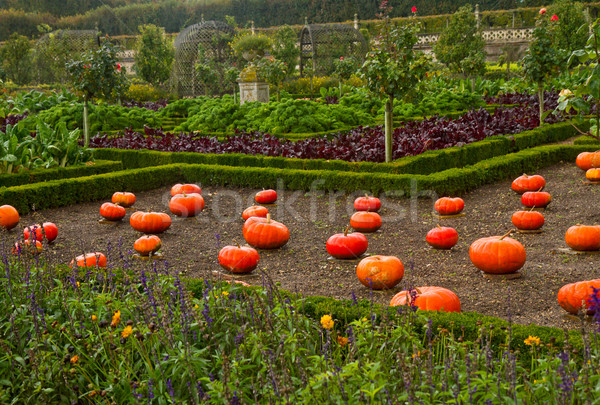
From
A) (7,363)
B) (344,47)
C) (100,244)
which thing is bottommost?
(100,244)

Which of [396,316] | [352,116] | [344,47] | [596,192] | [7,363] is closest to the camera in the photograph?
[7,363]

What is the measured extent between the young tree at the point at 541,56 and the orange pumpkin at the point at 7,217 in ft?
31.2

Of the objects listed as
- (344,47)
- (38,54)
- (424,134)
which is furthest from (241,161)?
(38,54)

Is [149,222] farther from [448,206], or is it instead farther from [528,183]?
[528,183]

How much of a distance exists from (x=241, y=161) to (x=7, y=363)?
745 centimetres

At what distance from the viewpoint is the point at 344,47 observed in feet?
95.6

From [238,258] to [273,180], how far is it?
4297mm

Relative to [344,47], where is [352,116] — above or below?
below

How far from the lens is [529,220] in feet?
20.3

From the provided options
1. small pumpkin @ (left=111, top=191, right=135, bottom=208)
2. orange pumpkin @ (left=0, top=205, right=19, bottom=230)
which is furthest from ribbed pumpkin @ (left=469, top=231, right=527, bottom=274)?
orange pumpkin @ (left=0, top=205, right=19, bottom=230)

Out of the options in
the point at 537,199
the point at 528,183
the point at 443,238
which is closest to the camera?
the point at 443,238

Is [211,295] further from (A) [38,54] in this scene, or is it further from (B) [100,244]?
(A) [38,54]

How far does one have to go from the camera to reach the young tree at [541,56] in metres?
11.9

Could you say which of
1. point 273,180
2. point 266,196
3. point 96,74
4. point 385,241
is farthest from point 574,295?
point 96,74
